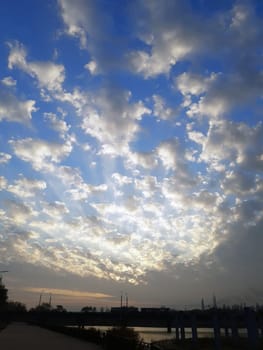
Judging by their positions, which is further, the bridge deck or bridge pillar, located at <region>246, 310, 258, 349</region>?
the bridge deck

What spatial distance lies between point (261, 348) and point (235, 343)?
12.2 metres

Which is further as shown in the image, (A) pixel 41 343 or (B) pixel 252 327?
(A) pixel 41 343

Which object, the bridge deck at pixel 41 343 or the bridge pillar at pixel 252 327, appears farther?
the bridge deck at pixel 41 343

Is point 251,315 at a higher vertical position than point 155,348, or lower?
higher

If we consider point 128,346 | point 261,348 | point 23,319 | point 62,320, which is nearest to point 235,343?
point 261,348

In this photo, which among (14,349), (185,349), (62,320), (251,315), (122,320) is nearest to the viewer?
(251,315)

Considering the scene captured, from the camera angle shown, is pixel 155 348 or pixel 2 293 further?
pixel 2 293

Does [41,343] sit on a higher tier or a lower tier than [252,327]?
lower

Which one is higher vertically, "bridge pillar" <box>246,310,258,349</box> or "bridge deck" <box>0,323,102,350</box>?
"bridge pillar" <box>246,310,258,349</box>

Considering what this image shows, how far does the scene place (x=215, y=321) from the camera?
1108 inches

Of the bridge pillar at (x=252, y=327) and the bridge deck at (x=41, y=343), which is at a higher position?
the bridge pillar at (x=252, y=327)

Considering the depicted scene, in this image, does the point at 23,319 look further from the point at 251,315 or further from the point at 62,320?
the point at 251,315

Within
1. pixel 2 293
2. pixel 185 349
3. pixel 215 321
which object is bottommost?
pixel 185 349

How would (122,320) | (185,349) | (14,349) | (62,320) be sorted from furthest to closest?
(62,320) < (122,320) < (185,349) < (14,349)
